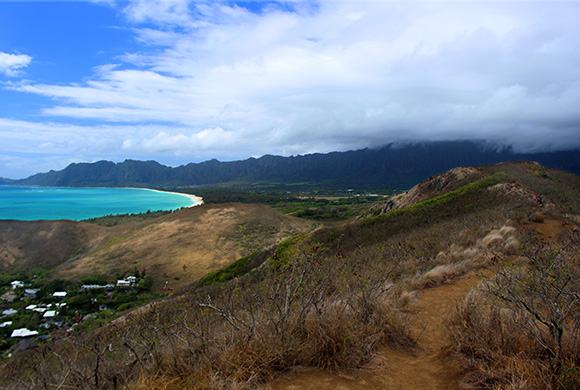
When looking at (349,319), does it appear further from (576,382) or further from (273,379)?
(576,382)

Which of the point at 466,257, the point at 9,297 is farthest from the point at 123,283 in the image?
the point at 466,257

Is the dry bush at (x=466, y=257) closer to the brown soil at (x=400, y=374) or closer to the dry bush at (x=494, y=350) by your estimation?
the brown soil at (x=400, y=374)

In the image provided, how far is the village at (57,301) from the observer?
2151 cm

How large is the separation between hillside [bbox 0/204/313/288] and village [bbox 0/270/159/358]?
3.37 meters

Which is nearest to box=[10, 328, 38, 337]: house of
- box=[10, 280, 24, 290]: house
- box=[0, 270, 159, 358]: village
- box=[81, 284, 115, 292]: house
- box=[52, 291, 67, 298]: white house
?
box=[0, 270, 159, 358]: village

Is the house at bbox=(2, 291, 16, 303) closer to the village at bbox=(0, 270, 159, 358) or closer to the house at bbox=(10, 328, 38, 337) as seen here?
the village at bbox=(0, 270, 159, 358)

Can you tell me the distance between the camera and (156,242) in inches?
1839

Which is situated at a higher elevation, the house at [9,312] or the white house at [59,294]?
the house at [9,312]

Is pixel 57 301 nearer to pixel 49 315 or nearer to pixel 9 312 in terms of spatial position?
pixel 9 312

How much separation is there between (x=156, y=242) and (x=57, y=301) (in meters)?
18.5

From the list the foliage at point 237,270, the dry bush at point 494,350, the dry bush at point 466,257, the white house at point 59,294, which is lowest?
the white house at point 59,294

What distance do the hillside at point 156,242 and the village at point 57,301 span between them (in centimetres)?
337

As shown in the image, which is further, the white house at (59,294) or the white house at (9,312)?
the white house at (59,294)

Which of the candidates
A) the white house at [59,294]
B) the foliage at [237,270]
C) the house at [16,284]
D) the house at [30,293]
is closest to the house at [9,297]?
A: the house at [30,293]
